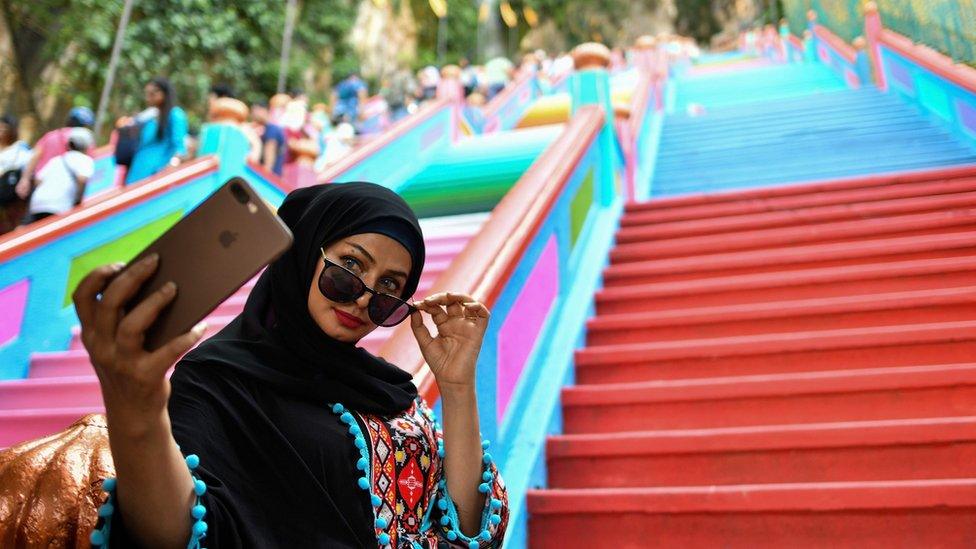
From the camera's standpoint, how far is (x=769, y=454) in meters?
3.12

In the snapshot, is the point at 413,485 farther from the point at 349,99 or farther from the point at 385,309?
the point at 349,99

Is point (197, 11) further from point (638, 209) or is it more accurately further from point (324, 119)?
point (638, 209)

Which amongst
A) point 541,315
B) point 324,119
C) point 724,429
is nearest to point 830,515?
point 724,429

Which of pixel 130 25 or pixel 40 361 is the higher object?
pixel 130 25

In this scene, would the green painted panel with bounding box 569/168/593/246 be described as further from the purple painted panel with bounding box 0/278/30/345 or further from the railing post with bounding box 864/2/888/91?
the railing post with bounding box 864/2/888/91

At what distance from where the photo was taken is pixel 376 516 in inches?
55.4

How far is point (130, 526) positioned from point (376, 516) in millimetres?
427

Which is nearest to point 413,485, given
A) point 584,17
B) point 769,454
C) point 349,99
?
point 769,454

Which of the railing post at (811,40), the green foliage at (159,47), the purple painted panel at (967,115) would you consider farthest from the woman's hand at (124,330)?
the railing post at (811,40)

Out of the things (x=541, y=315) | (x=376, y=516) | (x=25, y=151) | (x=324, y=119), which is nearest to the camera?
(x=376, y=516)

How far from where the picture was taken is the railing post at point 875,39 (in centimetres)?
1037

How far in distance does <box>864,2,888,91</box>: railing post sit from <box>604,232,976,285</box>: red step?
20.5 ft

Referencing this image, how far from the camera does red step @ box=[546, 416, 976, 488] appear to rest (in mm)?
2953

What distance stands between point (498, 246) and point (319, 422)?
182cm
